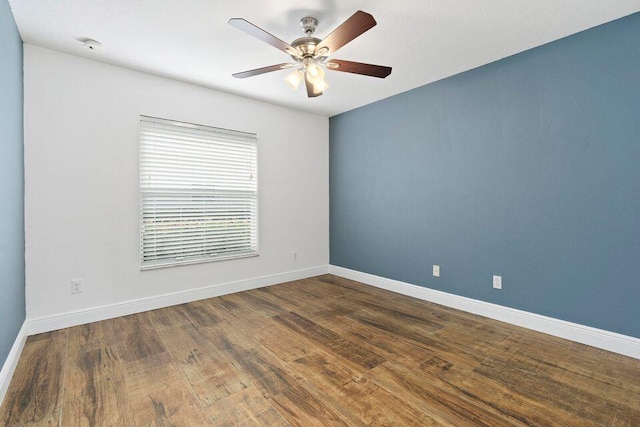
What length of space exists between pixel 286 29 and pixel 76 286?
295 centimetres

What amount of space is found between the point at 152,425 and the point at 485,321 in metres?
2.79

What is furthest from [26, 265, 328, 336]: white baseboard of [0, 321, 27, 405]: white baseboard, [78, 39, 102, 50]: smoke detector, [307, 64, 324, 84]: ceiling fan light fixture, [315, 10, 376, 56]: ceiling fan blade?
[315, 10, 376, 56]: ceiling fan blade

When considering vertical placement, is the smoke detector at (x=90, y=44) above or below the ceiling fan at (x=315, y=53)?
above

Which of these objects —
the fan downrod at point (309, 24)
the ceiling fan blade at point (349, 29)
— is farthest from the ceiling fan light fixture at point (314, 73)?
the fan downrod at point (309, 24)

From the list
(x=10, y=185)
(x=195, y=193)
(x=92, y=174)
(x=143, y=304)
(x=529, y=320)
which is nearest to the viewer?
(x=10, y=185)

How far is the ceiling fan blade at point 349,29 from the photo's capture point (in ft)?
5.48

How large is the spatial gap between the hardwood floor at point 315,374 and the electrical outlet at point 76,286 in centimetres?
33

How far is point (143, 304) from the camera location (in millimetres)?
3154

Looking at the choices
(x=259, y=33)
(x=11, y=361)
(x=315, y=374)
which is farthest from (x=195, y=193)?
(x=315, y=374)

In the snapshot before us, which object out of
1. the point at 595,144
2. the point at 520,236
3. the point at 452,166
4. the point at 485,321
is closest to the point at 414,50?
the point at 452,166

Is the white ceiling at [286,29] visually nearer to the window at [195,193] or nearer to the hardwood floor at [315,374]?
the window at [195,193]

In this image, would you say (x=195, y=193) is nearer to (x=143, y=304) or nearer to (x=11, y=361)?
(x=143, y=304)

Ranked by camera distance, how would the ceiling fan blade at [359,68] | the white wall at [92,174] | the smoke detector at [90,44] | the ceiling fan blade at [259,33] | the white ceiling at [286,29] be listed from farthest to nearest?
the white wall at [92,174] < the smoke detector at [90,44] < the ceiling fan blade at [359,68] < the white ceiling at [286,29] < the ceiling fan blade at [259,33]

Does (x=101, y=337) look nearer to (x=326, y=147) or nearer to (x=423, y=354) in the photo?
(x=423, y=354)
